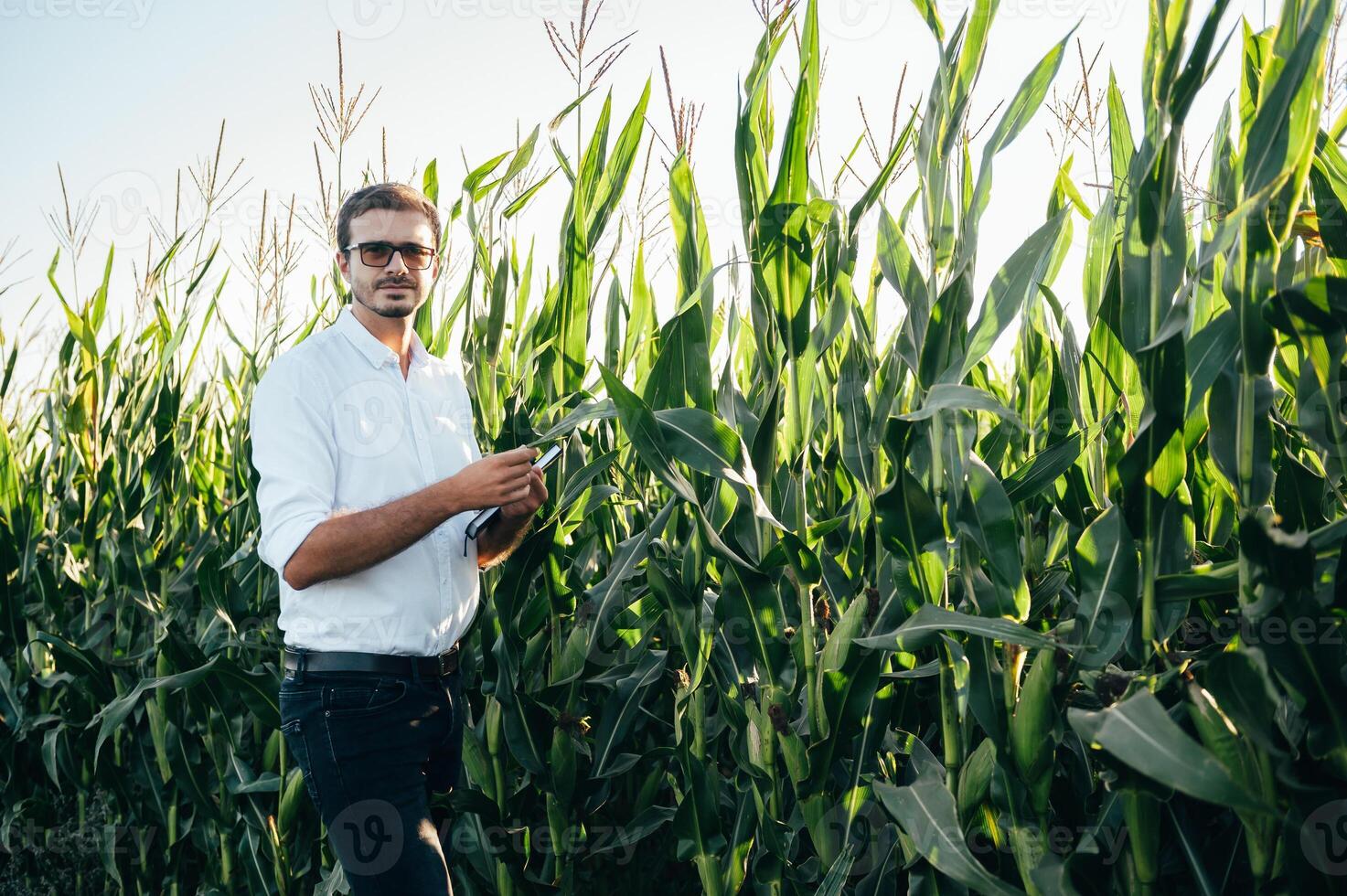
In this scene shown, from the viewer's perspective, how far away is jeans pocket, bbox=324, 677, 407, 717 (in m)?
1.78

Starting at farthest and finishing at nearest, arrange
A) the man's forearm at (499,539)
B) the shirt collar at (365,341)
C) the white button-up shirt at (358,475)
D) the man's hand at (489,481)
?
the shirt collar at (365,341) < the man's forearm at (499,539) < the white button-up shirt at (358,475) < the man's hand at (489,481)

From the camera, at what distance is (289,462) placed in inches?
69.6

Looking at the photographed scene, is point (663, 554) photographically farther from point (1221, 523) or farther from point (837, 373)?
point (1221, 523)

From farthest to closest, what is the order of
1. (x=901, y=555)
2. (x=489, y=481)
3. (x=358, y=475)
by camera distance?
(x=358, y=475) → (x=489, y=481) → (x=901, y=555)

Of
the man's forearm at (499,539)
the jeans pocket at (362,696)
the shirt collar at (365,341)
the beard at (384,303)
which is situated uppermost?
the beard at (384,303)

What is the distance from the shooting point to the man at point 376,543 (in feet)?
5.55

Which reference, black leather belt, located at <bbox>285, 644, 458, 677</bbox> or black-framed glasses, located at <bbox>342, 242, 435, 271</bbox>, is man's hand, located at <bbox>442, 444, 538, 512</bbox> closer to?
black leather belt, located at <bbox>285, 644, 458, 677</bbox>

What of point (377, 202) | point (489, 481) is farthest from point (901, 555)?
point (377, 202)

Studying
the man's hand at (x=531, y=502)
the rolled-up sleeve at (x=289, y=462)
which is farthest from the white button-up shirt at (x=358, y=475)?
the man's hand at (x=531, y=502)

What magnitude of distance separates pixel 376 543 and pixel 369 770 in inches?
A: 17.7

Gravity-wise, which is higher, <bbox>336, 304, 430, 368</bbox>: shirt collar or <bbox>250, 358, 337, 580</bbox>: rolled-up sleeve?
<bbox>336, 304, 430, 368</bbox>: shirt collar

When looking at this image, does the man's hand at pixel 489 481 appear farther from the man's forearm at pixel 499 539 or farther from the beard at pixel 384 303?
the beard at pixel 384 303

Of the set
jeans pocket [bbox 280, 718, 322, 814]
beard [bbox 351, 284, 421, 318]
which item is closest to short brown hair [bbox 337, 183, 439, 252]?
beard [bbox 351, 284, 421, 318]

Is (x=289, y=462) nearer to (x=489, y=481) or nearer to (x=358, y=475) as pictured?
(x=358, y=475)
